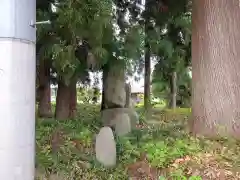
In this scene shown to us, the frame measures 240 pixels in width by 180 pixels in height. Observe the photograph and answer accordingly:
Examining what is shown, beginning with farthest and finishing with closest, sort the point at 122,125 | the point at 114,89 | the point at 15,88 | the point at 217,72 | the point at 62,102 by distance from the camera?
1. the point at 62,102
2. the point at 114,89
3. the point at 122,125
4. the point at 217,72
5. the point at 15,88

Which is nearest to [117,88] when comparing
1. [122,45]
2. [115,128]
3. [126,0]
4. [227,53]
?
[122,45]

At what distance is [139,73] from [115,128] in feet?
32.5

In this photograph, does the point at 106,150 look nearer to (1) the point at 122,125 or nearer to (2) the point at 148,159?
(2) the point at 148,159

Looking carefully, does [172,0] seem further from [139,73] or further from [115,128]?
[139,73]

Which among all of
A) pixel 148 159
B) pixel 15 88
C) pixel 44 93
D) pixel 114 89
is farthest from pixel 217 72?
pixel 44 93

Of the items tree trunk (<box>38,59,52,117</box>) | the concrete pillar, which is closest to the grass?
the concrete pillar

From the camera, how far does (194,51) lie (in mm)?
7008

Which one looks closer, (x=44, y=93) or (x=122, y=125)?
(x=122, y=125)

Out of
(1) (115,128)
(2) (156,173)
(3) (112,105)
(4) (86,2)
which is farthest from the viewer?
(3) (112,105)

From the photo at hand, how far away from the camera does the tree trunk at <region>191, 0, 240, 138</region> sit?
646cm

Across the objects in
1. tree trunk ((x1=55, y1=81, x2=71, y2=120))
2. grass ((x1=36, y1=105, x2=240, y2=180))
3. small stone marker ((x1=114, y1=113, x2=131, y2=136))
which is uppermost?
tree trunk ((x1=55, y1=81, x2=71, y2=120))

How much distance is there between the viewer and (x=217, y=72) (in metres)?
6.59

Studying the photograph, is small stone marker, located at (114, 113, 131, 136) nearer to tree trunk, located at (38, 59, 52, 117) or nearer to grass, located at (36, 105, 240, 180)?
grass, located at (36, 105, 240, 180)

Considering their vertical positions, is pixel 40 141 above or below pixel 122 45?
below
